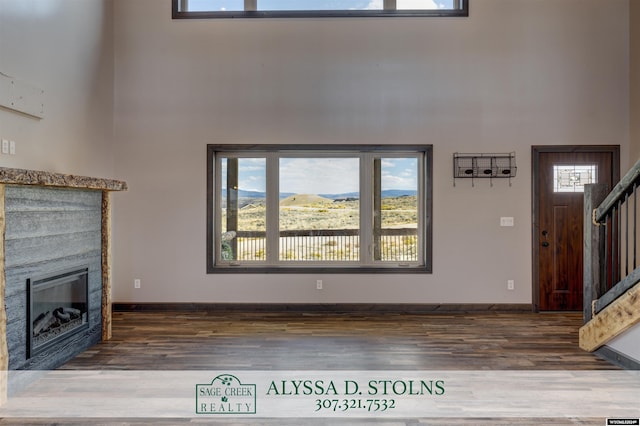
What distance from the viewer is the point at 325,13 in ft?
15.1

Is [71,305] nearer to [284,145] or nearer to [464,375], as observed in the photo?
[284,145]

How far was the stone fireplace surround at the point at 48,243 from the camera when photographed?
2.54 meters

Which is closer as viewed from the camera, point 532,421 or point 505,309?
point 532,421

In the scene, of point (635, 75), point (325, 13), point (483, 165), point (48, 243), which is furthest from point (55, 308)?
point (635, 75)

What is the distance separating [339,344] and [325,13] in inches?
148

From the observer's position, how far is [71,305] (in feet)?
11.0

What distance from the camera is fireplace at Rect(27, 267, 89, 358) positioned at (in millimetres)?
2801

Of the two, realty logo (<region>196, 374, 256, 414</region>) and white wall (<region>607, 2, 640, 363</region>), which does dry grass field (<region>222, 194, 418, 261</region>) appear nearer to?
realty logo (<region>196, 374, 256, 414</region>)

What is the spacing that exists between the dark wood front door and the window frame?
2.02 metres

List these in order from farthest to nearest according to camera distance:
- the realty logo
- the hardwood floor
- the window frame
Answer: the window frame < the hardwood floor < the realty logo

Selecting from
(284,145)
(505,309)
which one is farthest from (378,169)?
(505,309)

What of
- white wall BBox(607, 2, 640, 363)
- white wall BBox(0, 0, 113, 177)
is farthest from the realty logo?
white wall BBox(607, 2, 640, 363)

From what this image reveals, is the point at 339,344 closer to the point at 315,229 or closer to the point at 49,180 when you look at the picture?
the point at 315,229

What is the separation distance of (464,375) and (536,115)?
10.9ft
